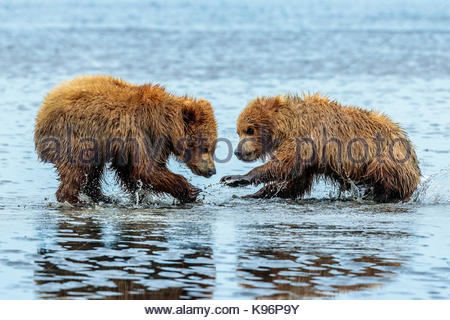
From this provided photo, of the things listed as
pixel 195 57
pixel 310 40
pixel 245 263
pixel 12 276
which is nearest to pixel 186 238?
pixel 245 263

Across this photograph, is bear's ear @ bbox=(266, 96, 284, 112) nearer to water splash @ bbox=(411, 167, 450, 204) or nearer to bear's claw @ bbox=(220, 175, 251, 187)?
bear's claw @ bbox=(220, 175, 251, 187)

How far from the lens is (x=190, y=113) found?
33.7ft

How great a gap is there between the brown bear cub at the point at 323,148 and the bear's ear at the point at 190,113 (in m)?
0.82

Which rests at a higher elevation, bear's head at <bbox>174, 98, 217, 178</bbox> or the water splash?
bear's head at <bbox>174, 98, 217, 178</bbox>

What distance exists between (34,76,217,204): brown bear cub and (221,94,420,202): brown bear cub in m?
0.68

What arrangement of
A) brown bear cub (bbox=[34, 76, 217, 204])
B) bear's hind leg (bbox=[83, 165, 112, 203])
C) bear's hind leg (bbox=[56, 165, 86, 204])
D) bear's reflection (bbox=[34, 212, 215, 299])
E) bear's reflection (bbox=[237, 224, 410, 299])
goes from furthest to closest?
bear's hind leg (bbox=[83, 165, 112, 203]), bear's hind leg (bbox=[56, 165, 86, 204]), brown bear cub (bbox=[34, 76, 217, 204]), bear's reflection (bbox=[237, 224, 410, 299]), bear's reflection (bbox=[34, 212, 215, 299])

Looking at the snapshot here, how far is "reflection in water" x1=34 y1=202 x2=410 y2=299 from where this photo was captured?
23.4ft

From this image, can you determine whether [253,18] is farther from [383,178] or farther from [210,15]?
[383,178]

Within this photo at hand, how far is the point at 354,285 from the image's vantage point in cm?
725

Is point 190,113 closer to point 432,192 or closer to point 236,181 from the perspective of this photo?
point 236,181

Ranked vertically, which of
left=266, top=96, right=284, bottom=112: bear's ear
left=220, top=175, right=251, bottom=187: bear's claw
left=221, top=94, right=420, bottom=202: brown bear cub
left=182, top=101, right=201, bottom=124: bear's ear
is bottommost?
left=220, top=175, right=251, bottom=187: bear's claw

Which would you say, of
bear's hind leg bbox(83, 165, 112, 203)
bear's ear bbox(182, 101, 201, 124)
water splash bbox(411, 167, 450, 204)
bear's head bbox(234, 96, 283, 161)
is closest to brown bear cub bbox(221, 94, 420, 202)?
bear's head bbox(234, 96, 283, 161)

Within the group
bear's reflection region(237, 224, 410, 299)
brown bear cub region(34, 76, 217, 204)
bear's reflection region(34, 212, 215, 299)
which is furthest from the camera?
brown bear cub region(34, 76, 217, 204)

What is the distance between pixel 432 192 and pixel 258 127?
213 cm
